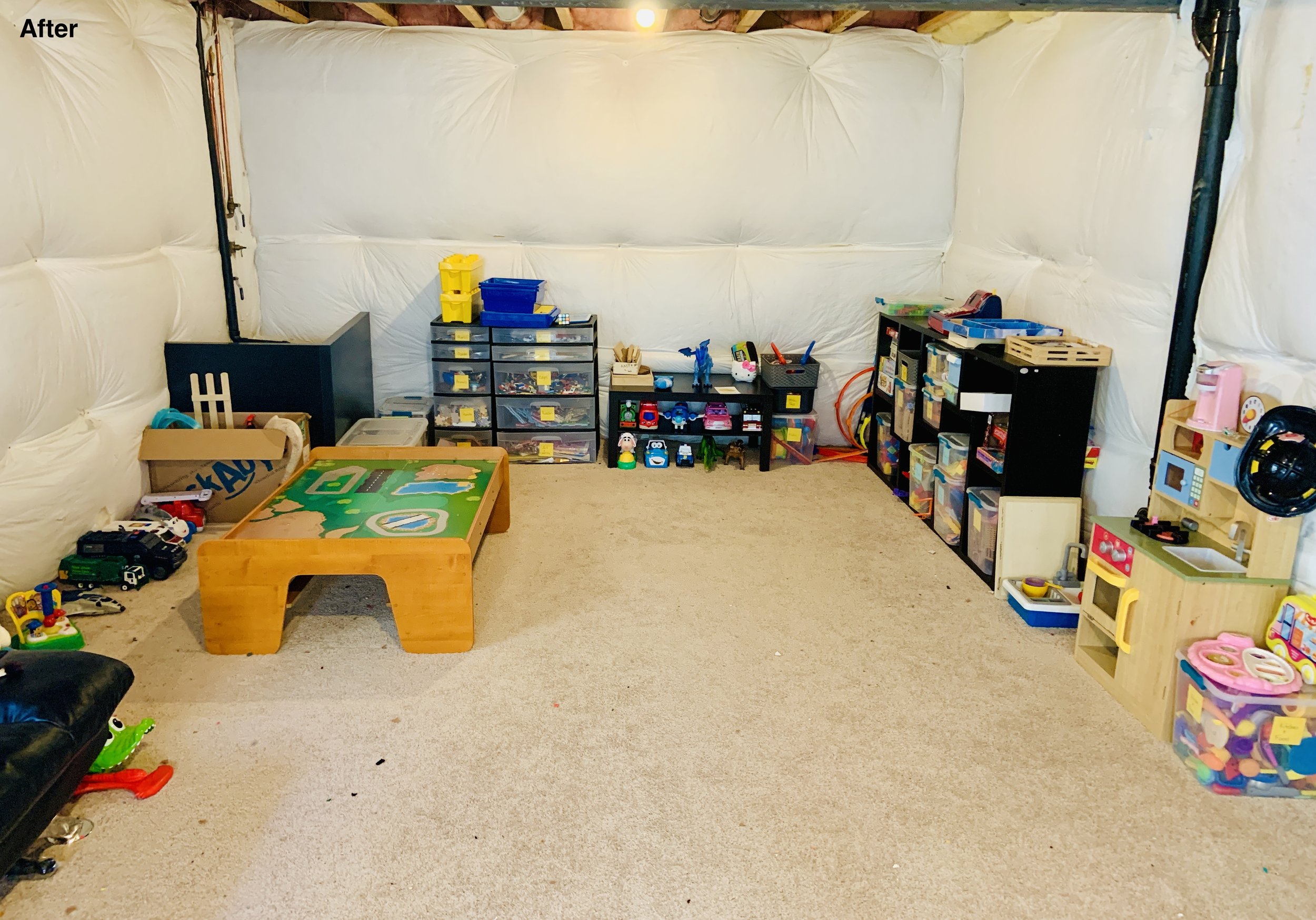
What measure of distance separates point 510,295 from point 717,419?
1.36 meters

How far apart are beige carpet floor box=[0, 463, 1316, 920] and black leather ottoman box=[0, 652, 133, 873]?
0.53 feet

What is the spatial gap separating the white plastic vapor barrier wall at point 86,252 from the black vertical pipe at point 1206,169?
13.2 ft

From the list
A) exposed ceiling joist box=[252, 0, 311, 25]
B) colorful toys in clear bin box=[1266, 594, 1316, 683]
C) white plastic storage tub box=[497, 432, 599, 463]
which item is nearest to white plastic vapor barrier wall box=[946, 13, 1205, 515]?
colorful toys in clear bin box=[1266, 594, 1316, 683]

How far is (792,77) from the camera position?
16.5ft

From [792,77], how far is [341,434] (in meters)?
3.14

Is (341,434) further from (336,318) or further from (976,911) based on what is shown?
(976,911)

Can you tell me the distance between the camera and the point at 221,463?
404 centimetres

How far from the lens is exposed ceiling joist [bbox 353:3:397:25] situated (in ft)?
14.4

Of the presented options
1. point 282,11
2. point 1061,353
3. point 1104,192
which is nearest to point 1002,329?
point 1061,353

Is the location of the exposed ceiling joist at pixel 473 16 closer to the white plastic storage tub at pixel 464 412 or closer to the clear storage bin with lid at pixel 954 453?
the white plastic storage tub at pixel 464 412

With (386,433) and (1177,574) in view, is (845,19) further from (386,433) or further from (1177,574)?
(1177,574)

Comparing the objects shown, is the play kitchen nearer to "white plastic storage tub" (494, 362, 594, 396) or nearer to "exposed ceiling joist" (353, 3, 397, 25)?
"white plastic storage tub" (494, 362, 594, 396)

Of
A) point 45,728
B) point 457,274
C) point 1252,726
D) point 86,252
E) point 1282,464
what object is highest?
point 86,252

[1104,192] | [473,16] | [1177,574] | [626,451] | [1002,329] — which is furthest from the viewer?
[626,451]
